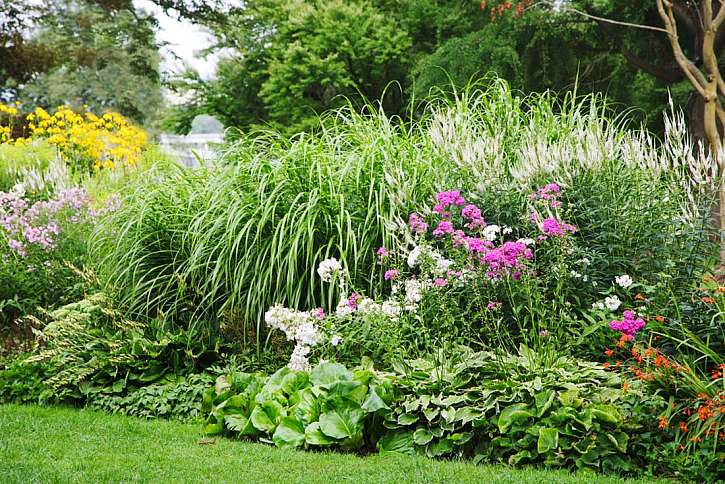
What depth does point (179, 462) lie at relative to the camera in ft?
11.9

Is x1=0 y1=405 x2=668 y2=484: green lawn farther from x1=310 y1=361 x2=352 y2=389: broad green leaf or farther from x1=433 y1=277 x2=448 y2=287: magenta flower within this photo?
x1=433 y1=277 x2=448 y2=287: magenta flower

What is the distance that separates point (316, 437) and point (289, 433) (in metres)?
0.18

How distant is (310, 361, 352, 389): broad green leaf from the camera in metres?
4.05

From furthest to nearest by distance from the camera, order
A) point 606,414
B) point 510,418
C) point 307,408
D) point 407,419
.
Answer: point 307,408 < point 407,419 < point 510,418 < point 606,414

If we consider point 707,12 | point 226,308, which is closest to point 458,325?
point 226,308

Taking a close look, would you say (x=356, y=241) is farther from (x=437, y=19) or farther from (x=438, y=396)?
(x=437, y=19)

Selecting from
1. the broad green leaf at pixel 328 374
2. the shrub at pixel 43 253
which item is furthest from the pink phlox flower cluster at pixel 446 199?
the shrub at pixel 43 253

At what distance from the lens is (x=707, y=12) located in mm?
6977

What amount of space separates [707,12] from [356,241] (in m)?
4.31

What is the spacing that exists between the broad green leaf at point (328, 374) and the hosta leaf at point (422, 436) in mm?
486

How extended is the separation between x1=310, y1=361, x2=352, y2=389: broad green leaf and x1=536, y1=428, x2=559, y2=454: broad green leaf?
3.49 ft

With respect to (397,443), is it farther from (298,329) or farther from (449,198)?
(449,198)

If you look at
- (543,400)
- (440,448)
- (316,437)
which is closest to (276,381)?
(316,437)

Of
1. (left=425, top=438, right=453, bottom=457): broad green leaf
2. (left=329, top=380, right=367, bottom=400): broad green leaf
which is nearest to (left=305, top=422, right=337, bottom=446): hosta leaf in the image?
(left=329, top=380, right=367, bottom=400): broad green leaf
